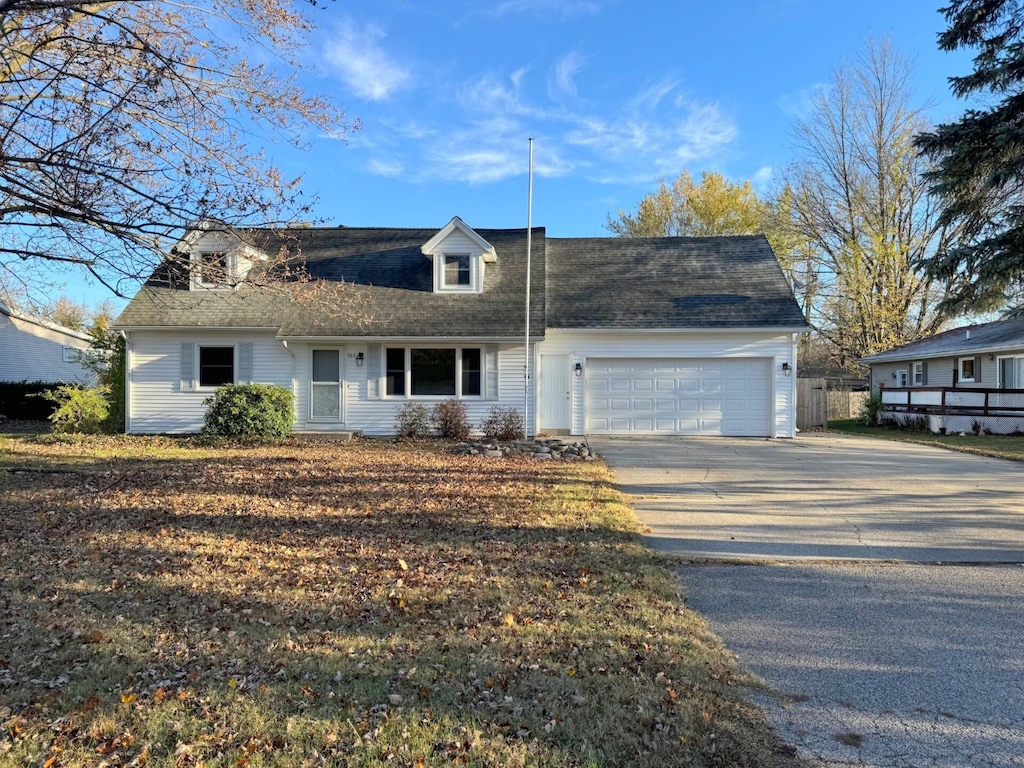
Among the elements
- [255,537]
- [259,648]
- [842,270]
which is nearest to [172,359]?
[255,537]

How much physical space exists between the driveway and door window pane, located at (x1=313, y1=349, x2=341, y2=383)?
875 centimetres

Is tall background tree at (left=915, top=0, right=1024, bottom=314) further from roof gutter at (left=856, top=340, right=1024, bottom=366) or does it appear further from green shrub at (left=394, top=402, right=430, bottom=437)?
green shrub at (left=394, top=402, right=430, bottom=437)

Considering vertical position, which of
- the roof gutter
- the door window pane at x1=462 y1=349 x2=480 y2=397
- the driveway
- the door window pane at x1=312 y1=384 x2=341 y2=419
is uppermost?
the roof gutter

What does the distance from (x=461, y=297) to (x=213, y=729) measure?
1436 cm

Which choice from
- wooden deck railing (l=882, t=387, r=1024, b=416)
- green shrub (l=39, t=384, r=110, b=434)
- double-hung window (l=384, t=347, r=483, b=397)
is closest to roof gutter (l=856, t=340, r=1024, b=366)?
wooden deck railing (l=882, t=387, r=1024, b=416)

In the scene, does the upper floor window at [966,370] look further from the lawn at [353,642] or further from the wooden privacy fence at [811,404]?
the lawn at [353,642]

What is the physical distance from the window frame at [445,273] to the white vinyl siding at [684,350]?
2534mm

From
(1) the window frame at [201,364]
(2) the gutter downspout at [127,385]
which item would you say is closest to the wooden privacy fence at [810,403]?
(1) the window frame at [201,364]

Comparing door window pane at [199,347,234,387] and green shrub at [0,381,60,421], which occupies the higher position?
door window pane at [199,347,234,387]

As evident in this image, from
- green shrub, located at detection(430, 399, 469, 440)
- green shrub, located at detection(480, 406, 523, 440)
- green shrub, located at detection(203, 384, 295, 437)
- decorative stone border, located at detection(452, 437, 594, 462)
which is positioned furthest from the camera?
green shrub, located at detection(430, 399, 469, 440)

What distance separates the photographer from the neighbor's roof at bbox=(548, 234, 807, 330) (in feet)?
53.0

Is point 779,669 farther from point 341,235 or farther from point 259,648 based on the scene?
point 341,235

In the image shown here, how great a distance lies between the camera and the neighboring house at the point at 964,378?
19078 mm

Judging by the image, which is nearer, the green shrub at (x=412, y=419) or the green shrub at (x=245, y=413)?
the green shrub at (x=245, y=413)
